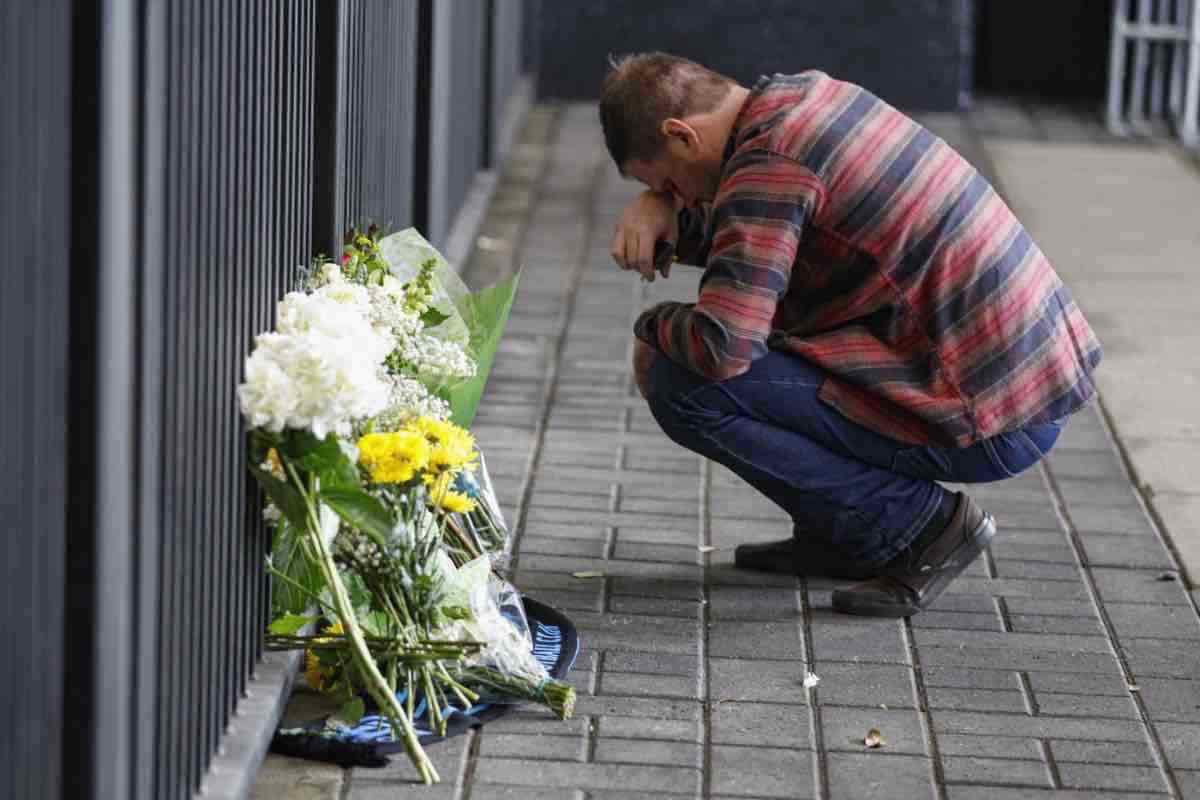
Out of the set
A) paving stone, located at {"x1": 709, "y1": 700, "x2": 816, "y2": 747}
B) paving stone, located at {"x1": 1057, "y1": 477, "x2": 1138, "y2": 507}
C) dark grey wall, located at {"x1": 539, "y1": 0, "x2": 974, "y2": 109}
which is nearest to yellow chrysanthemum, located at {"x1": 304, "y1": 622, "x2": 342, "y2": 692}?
paving stone, located at {"x1": 709, "y1": 700, "x2": 816, "y2": 747}

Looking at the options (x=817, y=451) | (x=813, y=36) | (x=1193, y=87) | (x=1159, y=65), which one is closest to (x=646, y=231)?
(x=817, y=451)

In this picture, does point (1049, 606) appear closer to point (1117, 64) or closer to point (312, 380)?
point (312, 380)

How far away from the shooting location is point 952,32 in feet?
39.1

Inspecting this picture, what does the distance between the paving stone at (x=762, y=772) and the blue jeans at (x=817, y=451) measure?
785mm

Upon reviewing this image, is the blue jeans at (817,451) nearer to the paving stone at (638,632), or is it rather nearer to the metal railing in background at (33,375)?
the paving stone at (638,632)

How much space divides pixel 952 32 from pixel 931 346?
27.6 feet

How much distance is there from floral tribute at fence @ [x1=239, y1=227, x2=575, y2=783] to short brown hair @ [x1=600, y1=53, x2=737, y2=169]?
0.38m

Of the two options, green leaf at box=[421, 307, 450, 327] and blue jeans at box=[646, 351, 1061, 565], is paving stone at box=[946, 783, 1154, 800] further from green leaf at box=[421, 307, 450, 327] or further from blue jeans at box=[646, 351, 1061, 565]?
green leaf at box=[421, 307, 450, 327]

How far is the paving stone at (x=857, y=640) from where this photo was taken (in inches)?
157

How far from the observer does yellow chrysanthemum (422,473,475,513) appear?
348 centimetres

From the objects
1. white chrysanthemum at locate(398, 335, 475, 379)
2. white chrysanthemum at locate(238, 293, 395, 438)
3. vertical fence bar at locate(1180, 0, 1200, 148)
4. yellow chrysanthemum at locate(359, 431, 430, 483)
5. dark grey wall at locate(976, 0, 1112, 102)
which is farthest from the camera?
dark grey wall at locate(976, 0, 1112, 102)

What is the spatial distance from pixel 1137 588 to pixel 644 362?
1.28 m

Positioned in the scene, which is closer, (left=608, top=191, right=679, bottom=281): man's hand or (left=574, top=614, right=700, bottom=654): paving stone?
(left=574, top=614, right=700, bottom=654): paving stone

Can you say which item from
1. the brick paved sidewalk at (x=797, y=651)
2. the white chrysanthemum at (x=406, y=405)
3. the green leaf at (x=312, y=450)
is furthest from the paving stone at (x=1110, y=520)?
the green leaf at (x=312, y=450)
